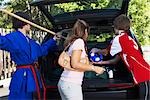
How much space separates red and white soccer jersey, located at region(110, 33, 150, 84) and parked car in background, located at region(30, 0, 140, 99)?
34cm

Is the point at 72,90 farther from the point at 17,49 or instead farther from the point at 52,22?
the point at 52,22

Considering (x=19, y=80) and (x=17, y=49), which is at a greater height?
(x=17, y=49)

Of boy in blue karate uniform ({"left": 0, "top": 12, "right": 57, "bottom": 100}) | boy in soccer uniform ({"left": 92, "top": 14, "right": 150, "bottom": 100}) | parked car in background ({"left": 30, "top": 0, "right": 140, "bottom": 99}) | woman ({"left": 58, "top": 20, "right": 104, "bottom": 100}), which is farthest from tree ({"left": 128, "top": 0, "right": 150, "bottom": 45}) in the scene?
woman ({"left": 58, "top": 20, "right": 104, "bottom": 100})

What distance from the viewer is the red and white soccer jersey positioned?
18.2 ft

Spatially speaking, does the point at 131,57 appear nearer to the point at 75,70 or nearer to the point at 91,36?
the point at 75,70

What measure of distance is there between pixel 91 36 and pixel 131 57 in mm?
2001

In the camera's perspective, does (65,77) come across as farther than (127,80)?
No

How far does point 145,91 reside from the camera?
6078mm

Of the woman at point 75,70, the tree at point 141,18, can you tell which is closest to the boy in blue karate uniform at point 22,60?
the woman at point 75,70

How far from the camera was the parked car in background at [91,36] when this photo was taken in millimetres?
6074

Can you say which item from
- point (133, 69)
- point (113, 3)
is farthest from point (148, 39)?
point (133, 69)

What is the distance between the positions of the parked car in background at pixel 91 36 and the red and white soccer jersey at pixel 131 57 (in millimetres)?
342

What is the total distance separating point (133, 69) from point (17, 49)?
1524mm

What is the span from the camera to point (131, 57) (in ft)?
18.2
